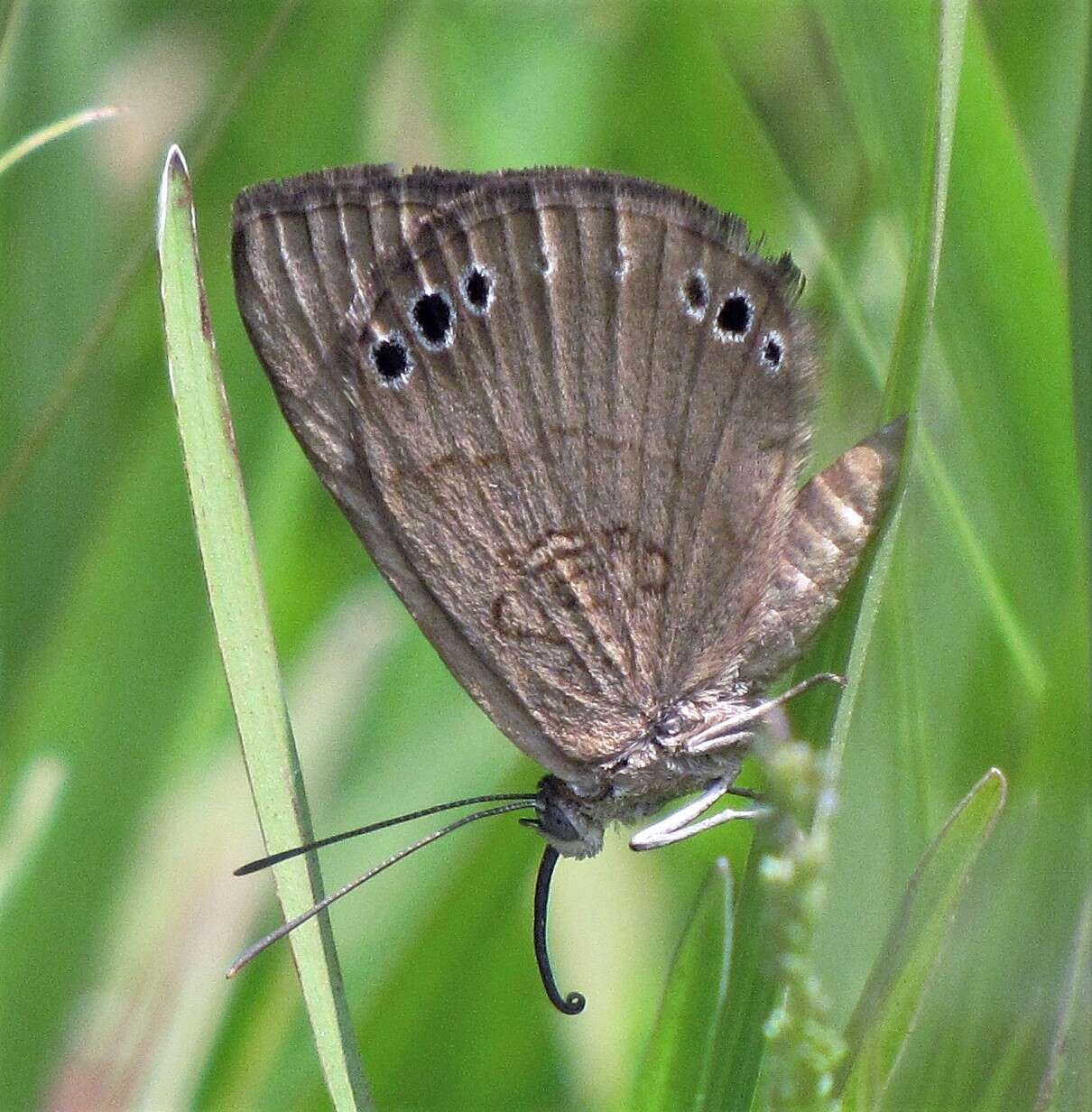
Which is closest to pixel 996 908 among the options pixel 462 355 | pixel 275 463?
pixel 462 355

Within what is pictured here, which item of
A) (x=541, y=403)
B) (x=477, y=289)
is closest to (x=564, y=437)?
(x=541, y=403)

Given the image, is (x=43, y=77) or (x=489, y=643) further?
(x=43, y=77)

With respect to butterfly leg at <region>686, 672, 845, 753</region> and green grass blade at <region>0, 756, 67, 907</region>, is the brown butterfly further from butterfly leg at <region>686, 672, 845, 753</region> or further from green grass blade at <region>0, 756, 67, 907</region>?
green grass blade at <region>0, 756, 67, 907</region>

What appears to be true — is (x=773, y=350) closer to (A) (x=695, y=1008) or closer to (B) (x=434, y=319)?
(B) (x=434, y=319)

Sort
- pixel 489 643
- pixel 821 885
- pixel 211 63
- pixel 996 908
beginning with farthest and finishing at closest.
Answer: pixel 211 63
pixel 489 643
pixel 996 908
pixel 821 885

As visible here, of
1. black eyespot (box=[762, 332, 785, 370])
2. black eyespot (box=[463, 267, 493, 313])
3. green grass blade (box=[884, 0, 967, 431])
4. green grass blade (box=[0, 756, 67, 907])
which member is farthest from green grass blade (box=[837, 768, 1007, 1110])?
green grass blade (box=[0, 756, 67, 907])

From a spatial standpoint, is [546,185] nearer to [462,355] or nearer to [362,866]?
[462,355]
